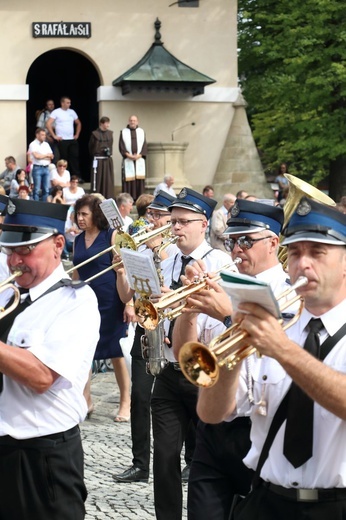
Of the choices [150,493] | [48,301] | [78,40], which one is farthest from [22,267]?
[78,40]

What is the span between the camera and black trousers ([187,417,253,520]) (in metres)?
5.66

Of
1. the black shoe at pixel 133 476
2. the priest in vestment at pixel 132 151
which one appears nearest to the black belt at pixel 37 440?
the black shoe at pixel 133 476

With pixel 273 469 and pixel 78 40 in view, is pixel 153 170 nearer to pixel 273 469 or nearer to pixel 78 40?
pixel 78 40

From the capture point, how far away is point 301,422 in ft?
13.6

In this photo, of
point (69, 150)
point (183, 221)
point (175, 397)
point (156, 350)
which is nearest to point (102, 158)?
point (69, 150)

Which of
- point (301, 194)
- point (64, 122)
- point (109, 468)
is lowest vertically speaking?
point (109, 468)

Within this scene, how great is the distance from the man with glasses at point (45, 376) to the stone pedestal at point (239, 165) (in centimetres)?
2494

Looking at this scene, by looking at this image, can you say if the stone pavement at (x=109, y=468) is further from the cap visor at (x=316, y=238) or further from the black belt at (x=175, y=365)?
the cap visor at (x=316, y=238)

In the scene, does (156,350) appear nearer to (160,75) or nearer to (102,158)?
(102,158)

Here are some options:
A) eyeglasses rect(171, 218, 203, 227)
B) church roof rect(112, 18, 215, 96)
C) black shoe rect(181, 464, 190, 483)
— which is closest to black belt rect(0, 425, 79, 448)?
eyeglasses rect(171, 218, 203, 227)

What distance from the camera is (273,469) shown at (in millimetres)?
4246

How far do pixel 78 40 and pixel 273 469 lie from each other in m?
26.6

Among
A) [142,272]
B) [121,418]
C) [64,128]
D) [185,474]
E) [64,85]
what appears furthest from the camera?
[64,85]

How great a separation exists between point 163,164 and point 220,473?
2266cm
